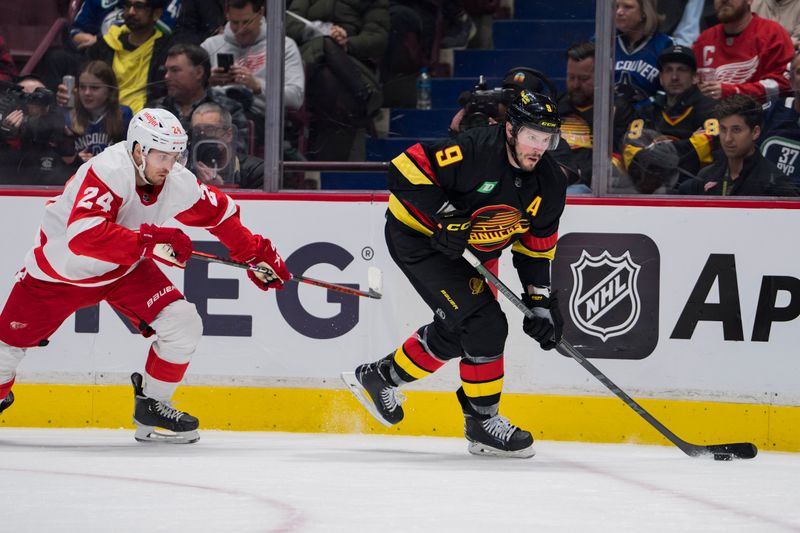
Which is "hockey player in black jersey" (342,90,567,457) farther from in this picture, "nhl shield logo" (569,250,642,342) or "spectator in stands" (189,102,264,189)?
"spectator in stands" (189,102,264,189)

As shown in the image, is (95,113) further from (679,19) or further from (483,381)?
Result: (679,19)

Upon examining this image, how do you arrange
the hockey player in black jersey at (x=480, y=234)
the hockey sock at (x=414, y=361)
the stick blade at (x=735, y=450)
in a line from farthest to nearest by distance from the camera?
the hockey sock at (x=414, y=361)
the stick blade at (x=735, y=450)
the hockey player in black jersey at (x=480, y=234)

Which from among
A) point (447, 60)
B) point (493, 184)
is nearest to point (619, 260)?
point (493, 184)

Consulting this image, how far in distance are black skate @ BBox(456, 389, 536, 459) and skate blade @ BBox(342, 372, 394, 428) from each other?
36cm

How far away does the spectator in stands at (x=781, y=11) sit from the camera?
15.0ft

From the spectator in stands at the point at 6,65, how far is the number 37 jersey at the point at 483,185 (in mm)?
1890

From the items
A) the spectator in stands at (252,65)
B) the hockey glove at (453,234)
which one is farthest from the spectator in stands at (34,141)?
the hockey glove at (453,234)

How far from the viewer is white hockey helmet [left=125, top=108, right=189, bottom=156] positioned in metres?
4.07

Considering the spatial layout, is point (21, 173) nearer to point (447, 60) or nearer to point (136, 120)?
point (136, 120)

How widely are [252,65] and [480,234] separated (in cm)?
135

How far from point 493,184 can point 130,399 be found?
1.78 metres

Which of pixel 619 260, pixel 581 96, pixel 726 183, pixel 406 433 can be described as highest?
pixel 581 96

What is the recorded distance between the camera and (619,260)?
467cm

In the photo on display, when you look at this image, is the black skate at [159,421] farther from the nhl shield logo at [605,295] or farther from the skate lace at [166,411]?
the nhl shield logo at [605,295]
